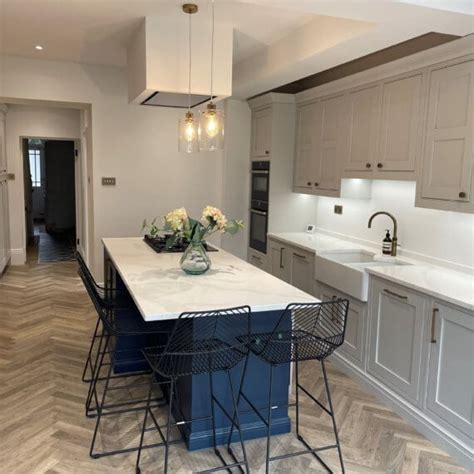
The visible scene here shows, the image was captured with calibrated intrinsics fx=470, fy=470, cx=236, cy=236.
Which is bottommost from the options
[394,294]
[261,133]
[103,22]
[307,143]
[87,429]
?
[87,429]

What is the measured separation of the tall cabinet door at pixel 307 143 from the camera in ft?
15.8

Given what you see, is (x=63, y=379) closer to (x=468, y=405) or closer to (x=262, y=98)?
(x=468, y=405)

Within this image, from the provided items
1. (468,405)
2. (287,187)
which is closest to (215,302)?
(468,405)

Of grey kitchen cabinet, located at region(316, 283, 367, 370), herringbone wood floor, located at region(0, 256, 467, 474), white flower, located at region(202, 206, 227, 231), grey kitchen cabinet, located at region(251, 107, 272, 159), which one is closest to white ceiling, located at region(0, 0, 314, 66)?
grey kitchen cabinet, located at region(251, 107, 272, 159)

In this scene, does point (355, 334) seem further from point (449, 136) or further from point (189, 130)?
point (189, 130)

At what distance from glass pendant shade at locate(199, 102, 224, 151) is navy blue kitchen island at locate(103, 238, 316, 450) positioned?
36.4 inches

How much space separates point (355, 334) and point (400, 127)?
5.38 ft

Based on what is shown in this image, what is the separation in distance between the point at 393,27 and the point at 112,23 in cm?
224

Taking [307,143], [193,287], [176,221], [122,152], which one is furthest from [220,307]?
[122,152]

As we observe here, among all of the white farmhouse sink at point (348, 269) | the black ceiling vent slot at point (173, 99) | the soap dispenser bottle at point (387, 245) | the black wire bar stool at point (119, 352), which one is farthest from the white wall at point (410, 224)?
the black wire bar stool at point (119, 352)

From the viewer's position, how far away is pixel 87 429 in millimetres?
2922

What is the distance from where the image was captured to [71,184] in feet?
37.5

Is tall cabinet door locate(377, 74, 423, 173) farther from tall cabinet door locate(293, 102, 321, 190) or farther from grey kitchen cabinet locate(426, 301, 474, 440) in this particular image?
grey kitchen cabinet locate(426, 301, 474, 440)

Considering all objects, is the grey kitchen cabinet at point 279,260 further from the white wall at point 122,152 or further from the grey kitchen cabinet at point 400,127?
the grey kitchen cabinet at point 400,127
